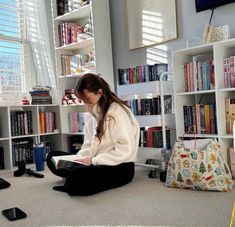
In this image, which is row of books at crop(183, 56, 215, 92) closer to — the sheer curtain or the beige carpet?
the beige carpet

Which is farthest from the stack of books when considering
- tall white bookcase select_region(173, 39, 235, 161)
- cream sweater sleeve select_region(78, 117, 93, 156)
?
tall white bookcase select_region(173, 39, 235, 161)

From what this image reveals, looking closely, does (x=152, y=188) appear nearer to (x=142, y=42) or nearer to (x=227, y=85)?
(x=227, y=85)

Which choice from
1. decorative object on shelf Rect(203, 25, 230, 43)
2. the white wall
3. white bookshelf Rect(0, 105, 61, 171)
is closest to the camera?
decorative object on shelf Rect(203, 25, 230, 43)

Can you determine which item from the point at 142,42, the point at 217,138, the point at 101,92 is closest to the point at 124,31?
the point at 142,42

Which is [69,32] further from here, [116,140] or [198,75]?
[116,140]

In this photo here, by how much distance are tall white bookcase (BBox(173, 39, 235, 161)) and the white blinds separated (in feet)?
7.38

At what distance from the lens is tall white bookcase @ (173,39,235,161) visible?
2.66 meters

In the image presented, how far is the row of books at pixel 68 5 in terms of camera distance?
386 cm

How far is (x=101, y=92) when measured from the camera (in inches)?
104

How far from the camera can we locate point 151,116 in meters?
3.07

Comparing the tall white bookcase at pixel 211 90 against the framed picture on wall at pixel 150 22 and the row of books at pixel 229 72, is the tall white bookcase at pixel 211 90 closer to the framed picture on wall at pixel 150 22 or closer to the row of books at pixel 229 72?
the row of books at pixel 229 72

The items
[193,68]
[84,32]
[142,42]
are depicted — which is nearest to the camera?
[193,68]

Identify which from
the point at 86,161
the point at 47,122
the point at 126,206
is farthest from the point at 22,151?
the point at 126,206

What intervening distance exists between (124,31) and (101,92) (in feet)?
4.55
